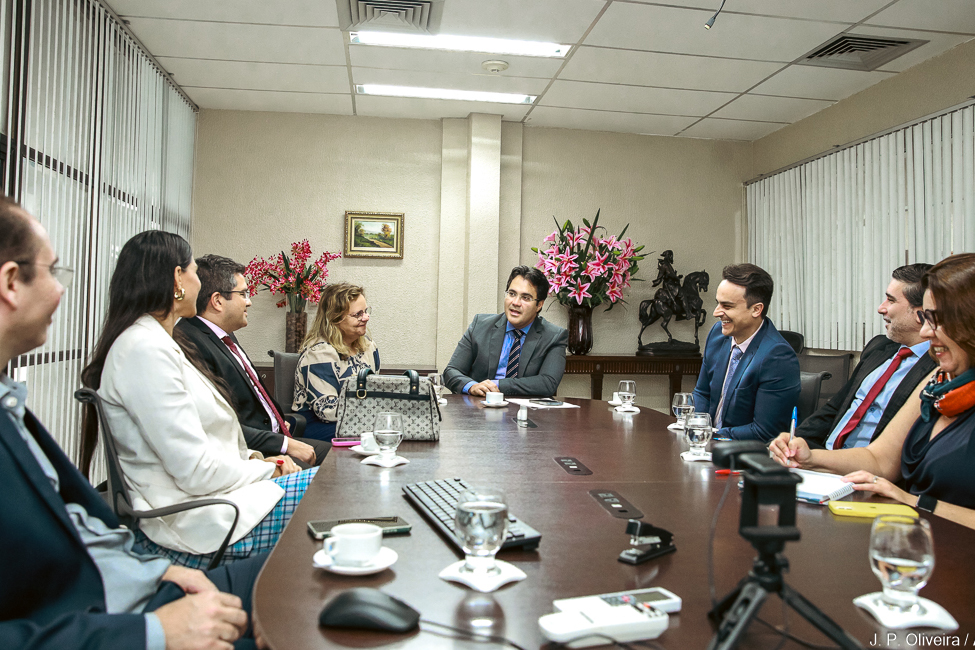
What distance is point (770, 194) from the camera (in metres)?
5.64

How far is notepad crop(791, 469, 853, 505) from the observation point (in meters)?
1.58

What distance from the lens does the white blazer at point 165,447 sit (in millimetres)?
1769

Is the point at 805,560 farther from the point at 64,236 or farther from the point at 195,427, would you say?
the point at 64,236

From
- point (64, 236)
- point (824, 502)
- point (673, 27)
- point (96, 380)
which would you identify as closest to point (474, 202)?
point (673, 27)

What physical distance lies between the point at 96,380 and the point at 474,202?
383 centimetres

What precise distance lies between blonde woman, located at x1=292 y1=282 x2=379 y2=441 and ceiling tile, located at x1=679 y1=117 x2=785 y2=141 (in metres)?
3.43

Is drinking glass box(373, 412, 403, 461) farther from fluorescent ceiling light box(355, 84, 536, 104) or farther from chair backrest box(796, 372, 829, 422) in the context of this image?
fluorescent ceiling light box(355, 84, 536, 104)

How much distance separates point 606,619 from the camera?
90 centimetres

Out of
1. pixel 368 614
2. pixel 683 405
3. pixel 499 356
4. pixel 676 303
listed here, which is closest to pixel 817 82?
pixel 676 303

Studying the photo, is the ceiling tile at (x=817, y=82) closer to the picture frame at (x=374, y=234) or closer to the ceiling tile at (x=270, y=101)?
the picture frame at (x=374, y=234)

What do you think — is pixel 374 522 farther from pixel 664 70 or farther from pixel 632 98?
pixel 632 98

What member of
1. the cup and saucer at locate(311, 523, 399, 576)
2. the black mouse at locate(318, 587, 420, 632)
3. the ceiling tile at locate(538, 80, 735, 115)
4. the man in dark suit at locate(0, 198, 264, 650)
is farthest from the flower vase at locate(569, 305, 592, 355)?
the black mouse at locate(318, 587, 420, 632)

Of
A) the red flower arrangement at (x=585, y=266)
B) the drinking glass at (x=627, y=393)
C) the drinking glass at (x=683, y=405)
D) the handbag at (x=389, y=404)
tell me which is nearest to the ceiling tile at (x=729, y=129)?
the red flower arrangement at (x=585, y=266)

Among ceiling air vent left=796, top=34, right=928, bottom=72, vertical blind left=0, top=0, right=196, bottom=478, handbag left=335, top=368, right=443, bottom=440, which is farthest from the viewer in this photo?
ceiling air vent left=796, top=34, right=928, bottom=72
